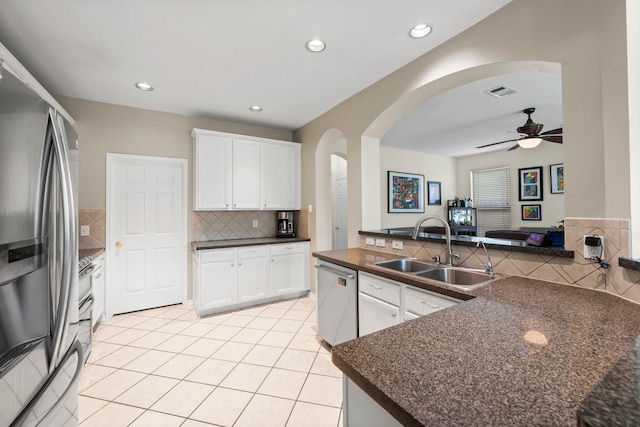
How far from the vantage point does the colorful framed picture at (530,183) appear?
5.38 m

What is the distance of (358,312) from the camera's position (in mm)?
2152

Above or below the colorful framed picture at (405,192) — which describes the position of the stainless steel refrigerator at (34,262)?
below

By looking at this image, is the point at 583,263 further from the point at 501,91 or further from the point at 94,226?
the point at 94,226

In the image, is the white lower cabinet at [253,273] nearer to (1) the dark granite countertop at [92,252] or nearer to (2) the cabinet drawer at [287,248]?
(2) the cabinet drawer at [287,248]

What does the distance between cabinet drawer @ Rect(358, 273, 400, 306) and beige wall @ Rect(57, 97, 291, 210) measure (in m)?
2.68

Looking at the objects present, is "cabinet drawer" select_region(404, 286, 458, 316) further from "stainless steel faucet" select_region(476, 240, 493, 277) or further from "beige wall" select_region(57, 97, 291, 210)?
"beige wall" select_region(57, 97, 291, 210)

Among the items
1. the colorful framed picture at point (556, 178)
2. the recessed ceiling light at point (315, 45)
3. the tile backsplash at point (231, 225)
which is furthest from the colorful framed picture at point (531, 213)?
the recessed ceiling light at point (315, 45)

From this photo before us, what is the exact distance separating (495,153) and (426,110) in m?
3.41

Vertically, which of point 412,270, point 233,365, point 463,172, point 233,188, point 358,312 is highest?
point 463,172

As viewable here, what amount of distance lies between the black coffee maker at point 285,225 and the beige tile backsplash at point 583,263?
109 inches

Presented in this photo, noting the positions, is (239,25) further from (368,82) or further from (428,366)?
(428,366)

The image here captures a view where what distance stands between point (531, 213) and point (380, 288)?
5.28 meters

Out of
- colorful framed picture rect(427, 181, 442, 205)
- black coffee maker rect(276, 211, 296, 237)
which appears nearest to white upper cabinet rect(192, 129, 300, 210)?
black coffee maker rect(276, 211, 296, 237)

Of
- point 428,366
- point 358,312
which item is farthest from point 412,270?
point 428,366
